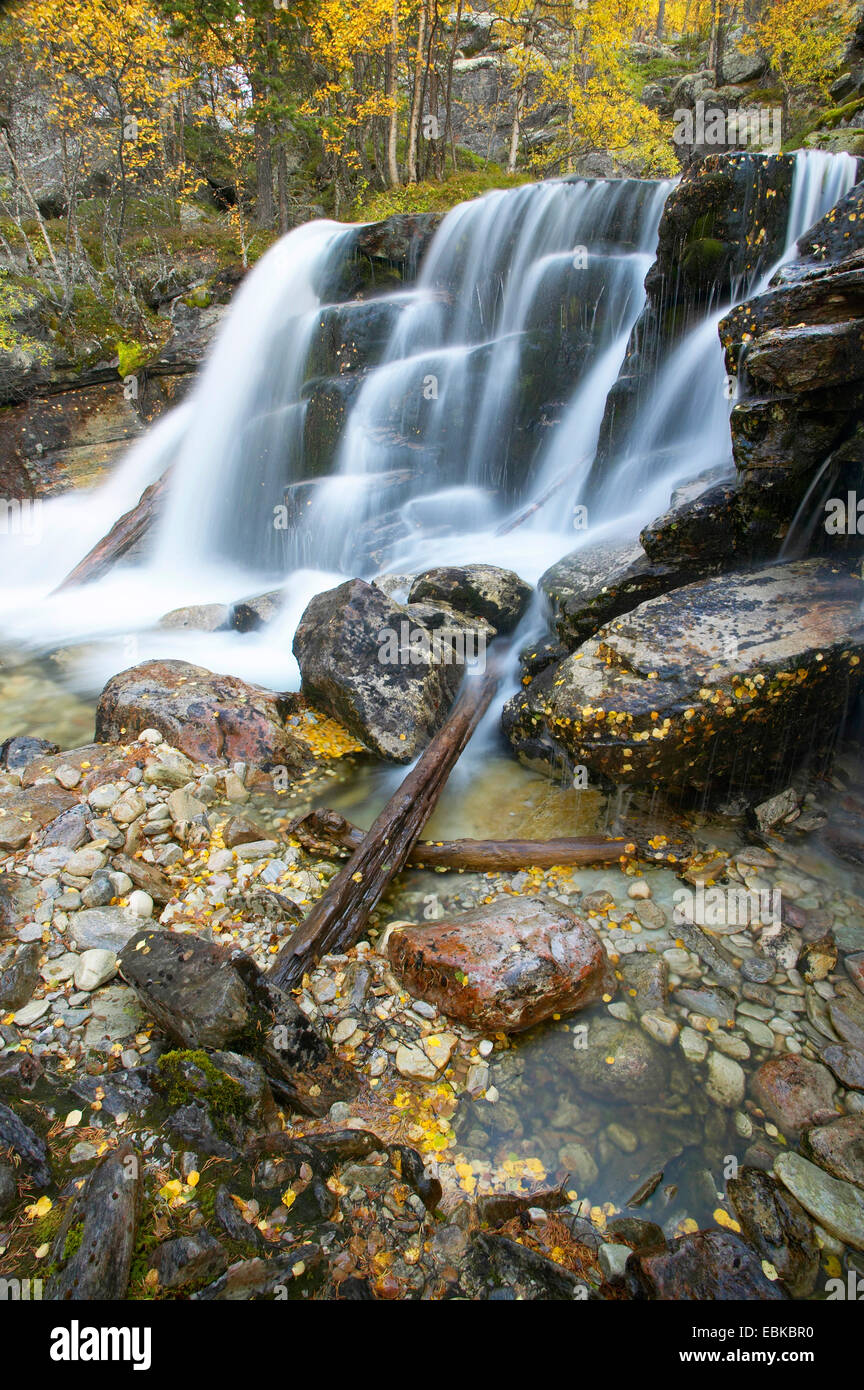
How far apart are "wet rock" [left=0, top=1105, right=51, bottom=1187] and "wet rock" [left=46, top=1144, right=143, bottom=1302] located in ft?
0.62

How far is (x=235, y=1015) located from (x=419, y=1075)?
38.1 inches

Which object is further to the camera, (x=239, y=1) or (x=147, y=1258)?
(x=239, y=1)

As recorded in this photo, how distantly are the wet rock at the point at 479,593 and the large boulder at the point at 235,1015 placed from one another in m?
4.85

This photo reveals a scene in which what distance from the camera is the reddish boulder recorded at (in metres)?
3.36

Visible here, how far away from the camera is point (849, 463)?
16.7ft

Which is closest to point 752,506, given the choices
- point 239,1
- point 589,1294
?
point 589,1294

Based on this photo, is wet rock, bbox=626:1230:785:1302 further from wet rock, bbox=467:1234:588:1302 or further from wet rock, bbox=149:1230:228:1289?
wet rock, bbox=149:1230:228:1289

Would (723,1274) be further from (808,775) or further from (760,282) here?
(760,282)

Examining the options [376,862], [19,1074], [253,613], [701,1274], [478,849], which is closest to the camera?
[701,1274]

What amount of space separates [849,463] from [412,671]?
4.00 metres

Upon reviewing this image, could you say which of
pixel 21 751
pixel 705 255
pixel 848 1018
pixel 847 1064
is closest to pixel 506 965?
pixel 847 1064

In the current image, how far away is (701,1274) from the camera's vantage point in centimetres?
237

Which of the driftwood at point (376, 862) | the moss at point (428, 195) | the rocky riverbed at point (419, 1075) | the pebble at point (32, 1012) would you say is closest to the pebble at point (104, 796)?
the rocky riverbed at point (419, 1075)

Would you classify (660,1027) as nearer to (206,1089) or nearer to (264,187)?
(206,1089)
